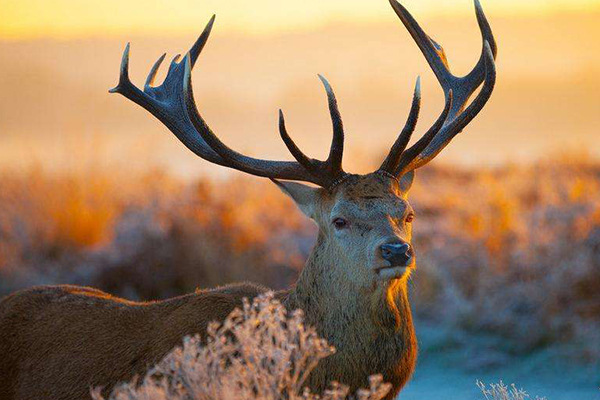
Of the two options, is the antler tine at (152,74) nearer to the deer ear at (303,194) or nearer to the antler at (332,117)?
the antler at (332,117)

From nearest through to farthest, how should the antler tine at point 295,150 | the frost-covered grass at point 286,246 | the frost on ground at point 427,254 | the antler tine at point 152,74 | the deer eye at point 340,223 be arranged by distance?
the deer eye at point 340,223 < the antler tine at point 295,150 < the antler tine at point 152,74 < the frost on ground at point 427,254 < the frost-covered grass at point 286,246

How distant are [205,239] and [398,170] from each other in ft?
19.3

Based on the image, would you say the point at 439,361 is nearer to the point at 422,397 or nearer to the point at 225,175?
the point at 422,397

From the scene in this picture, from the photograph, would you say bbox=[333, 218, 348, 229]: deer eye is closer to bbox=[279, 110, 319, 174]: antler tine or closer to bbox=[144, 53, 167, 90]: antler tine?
bbox=[279, 110, 319, 174]: antler tine

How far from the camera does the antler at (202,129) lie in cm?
621

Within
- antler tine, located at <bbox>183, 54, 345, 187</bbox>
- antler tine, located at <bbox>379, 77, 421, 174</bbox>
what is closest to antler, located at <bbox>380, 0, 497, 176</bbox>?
antler tine, located at <bbox>379, 77, 421, 174</bbox>

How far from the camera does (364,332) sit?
19.2 feet

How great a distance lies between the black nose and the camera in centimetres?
562

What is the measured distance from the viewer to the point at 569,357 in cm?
948

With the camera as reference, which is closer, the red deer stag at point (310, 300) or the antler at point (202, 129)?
the red deer stag at point (310, 300)

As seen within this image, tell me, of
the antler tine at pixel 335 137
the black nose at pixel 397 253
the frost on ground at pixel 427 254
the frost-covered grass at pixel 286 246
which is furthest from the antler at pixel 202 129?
the frost-covered grass at pixel 286 246

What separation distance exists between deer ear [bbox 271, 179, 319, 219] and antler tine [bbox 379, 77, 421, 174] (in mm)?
469

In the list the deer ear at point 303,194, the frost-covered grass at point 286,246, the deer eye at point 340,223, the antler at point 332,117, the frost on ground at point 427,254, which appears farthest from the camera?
the frost-covered grass at point 286,246

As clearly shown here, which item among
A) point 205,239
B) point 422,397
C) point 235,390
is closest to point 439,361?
point 422,397
